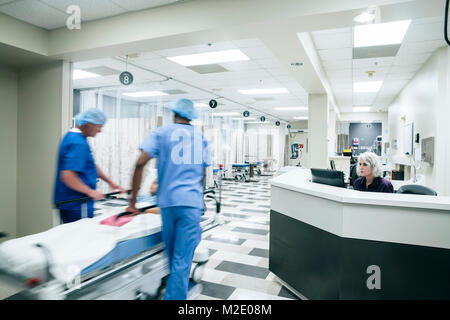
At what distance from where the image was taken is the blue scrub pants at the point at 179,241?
7.13 ft

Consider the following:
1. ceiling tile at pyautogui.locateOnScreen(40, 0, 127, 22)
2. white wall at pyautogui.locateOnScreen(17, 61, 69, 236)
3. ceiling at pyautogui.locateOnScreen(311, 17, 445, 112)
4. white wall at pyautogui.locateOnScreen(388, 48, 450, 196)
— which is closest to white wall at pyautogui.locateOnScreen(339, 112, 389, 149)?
ceiling at pyautogui.locateOnScreen(311, 17, 445, 112)

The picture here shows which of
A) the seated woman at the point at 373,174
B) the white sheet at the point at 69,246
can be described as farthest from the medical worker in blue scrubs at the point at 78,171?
the seated woman at the point at 373,174

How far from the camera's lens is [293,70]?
521 cm

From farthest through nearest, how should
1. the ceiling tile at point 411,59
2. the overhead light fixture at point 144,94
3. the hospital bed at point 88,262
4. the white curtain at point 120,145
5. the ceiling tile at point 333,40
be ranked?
the overhead light fixture at point 144,94, the white curtain at point 120,145, the ceiling tile at point 411,59, the ceiling tile at point 333,40, the hospital bed at point 88,262

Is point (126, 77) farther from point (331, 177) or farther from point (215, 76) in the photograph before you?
point (331, 177)

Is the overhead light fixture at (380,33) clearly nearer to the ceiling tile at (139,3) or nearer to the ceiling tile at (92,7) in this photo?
the ceiling tile at (139,3)

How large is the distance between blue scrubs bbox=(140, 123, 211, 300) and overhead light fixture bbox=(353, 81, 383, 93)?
692 centimetres

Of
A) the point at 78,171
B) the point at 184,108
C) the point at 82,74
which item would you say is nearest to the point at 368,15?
the point at 184,108

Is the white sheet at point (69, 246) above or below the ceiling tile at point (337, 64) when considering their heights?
below

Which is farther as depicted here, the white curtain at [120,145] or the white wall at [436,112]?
the white curtain at [120,145]

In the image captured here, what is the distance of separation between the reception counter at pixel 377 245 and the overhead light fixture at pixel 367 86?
6509 mm

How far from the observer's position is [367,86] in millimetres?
8211

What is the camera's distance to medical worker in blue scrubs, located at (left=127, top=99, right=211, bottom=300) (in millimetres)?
2180

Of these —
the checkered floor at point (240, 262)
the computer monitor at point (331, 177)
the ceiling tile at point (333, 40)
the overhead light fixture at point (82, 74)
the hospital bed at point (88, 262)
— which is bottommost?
the checkered floor at point (240, 262)
